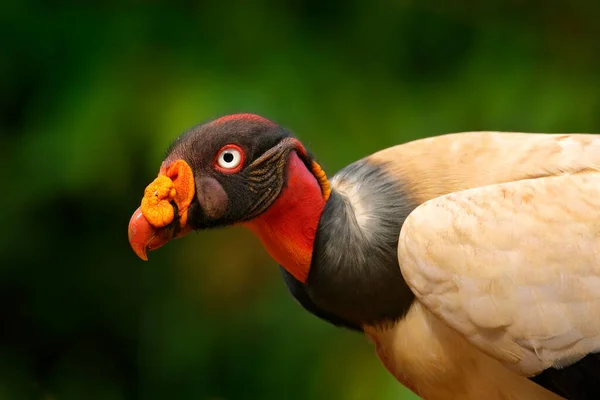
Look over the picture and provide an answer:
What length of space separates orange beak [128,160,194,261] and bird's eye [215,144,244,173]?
0.16 ft

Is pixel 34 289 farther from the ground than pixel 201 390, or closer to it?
farther from the ground

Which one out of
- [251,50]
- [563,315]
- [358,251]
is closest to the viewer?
[563,315]

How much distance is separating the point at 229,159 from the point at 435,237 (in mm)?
337

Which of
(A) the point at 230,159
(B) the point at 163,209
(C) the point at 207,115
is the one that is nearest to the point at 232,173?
(A) the point at 230,159

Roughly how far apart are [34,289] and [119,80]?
0.67 m

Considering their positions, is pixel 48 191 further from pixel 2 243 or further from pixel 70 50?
pixel 70 50

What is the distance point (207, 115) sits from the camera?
2131 mm

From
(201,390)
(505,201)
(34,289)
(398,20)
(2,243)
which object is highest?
(398,20)

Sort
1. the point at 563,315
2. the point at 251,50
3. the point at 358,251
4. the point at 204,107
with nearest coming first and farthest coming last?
the point at 563,315 < the point at 358,251 < the point at 204,107 < the point at 251,50

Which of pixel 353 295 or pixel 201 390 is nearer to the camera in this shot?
pixel 353 295

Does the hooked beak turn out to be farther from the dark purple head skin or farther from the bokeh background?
the bokeh background

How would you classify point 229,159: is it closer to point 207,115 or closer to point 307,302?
point 307,302

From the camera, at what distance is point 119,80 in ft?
7.41

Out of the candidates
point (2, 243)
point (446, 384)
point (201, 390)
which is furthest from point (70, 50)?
point (446, 384)
